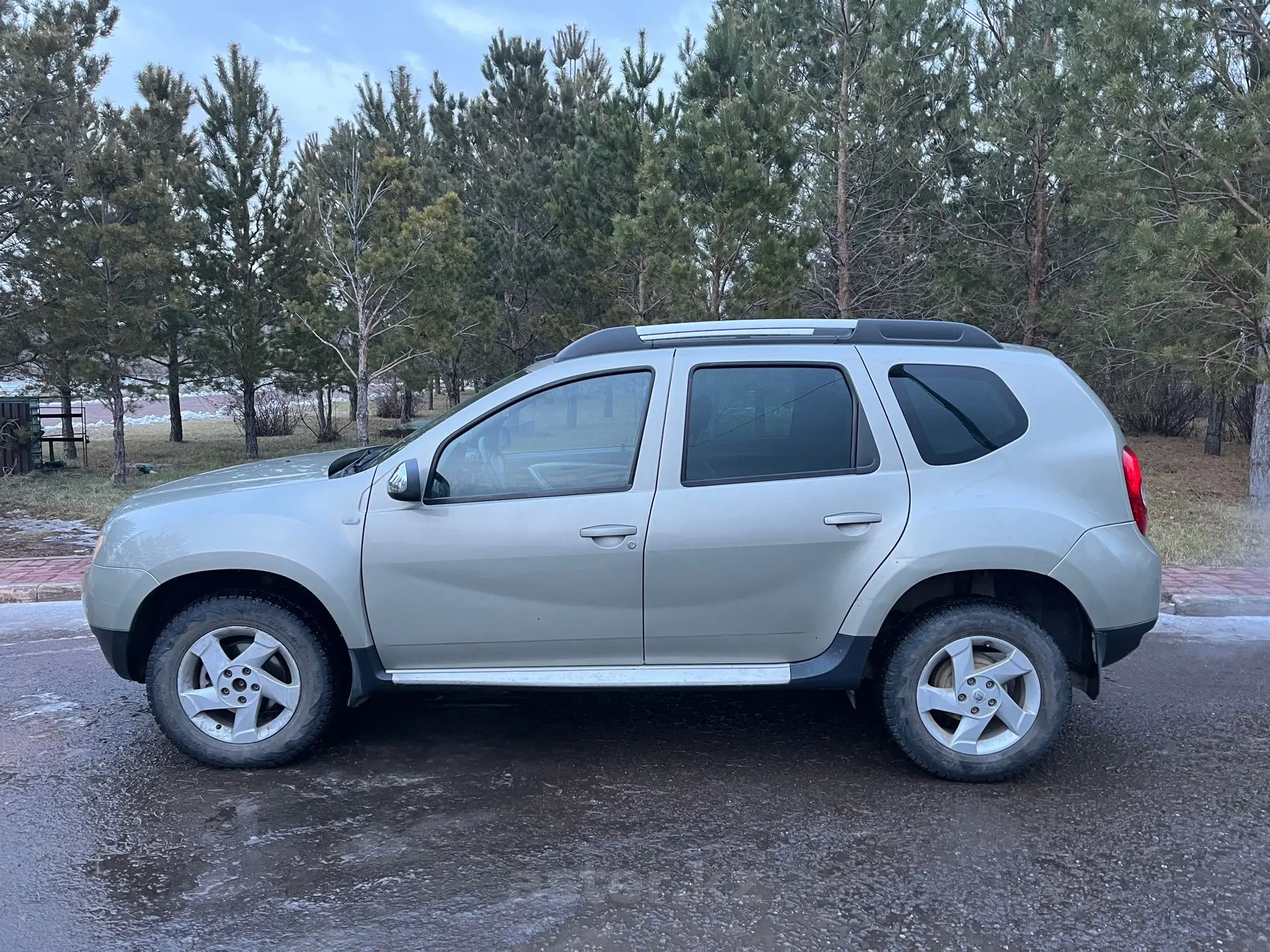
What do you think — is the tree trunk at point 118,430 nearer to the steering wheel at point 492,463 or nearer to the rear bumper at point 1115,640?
the steering wheel at point 492,463

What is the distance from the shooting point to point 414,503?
159 inches

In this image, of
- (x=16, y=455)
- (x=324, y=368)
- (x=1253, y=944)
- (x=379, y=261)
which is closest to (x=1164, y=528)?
(x=1253, y=944)

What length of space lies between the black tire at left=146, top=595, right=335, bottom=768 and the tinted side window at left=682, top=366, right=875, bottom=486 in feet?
5.82

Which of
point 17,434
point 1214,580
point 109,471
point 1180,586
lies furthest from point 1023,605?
point 109,471

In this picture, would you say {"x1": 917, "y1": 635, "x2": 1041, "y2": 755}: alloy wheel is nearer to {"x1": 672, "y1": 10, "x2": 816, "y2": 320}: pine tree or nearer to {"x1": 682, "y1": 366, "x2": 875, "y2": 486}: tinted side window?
{"x1": 682, "y1": 366, "x2": 875, "y2": 486}: tinted side window

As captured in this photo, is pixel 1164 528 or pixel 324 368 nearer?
pixel 1164 528

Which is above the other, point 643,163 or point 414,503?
point 643,163

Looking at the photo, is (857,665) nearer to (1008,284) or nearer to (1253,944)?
(1253,944)

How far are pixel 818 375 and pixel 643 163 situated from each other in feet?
33.0

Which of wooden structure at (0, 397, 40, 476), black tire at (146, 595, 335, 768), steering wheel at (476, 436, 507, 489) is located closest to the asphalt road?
black tire at (146, 595, 335, 768)

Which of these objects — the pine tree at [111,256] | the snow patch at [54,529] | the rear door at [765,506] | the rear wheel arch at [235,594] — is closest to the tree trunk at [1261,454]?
the rear door at [765,506]

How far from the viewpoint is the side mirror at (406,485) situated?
398cm

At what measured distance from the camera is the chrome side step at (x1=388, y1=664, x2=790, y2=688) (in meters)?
4.05

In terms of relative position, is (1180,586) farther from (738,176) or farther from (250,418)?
(250,418)
